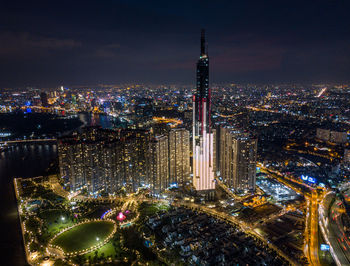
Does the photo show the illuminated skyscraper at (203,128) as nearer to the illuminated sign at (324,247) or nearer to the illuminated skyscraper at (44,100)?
the illuminated sign at (324,247)

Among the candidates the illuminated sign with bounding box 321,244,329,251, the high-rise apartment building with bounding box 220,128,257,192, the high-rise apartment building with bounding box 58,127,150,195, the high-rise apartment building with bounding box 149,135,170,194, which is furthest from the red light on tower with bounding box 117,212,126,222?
the illuminated sign with bounding box 321,244,329,251

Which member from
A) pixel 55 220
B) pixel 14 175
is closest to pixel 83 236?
pixel 55 220

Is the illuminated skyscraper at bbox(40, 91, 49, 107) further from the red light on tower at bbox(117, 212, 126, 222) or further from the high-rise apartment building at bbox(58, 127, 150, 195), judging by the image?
the red light on tower at bbox(117, 212, 126, 222)

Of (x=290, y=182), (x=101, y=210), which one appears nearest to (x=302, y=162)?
(x=290, y=182)

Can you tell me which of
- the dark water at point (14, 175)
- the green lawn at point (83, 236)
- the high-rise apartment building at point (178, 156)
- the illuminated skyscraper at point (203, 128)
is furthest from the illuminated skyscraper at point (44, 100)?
the illuminated skyscraper at point (203, 128)

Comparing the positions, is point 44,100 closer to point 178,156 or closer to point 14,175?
point 14,175
